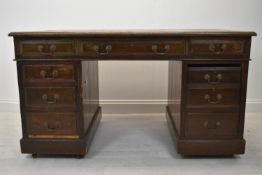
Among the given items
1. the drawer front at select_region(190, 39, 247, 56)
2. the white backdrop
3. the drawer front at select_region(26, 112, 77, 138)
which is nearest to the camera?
the drawer front at select_region(190, 39, 247, 56)

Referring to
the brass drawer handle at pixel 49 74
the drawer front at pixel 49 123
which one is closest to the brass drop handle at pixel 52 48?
the brass drawer handle at pixel 49 74

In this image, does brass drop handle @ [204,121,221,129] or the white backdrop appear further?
the white backdrop

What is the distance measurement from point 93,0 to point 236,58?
4.84 ft

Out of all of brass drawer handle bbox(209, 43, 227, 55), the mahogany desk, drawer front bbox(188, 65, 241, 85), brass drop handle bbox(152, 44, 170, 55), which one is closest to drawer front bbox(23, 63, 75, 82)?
the mahogany desk

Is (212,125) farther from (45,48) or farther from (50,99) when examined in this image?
(45,48)

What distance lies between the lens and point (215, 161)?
178 centimetres

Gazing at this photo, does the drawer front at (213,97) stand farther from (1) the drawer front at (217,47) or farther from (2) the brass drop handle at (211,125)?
(1) the drawer front at (217,47)

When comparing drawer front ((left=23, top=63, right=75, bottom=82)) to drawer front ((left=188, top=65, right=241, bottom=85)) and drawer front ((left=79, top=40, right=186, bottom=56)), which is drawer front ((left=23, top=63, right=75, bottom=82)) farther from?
drawer front ((left=188, top=65, right=241, bottom=85))

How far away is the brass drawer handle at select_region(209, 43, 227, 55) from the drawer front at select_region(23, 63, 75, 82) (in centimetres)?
86

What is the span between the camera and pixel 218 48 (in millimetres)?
1665

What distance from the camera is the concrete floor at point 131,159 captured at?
1662 mm

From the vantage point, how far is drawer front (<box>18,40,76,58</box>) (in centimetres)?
167

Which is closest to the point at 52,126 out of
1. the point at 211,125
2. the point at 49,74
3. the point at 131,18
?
the point at 49,74

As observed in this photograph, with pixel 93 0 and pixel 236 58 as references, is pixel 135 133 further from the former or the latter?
pixel 93 0
